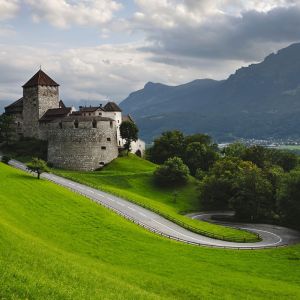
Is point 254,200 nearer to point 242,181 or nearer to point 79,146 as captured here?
point 242,181

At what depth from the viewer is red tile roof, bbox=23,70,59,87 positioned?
424 feet

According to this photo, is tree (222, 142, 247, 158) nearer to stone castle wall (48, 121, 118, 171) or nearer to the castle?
the castle

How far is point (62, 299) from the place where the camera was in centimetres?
2320

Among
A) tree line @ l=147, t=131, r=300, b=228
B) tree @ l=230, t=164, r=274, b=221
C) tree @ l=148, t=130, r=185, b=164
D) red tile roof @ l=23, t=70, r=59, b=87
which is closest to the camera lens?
tree line @ l=147, t=131, r=300, b=228

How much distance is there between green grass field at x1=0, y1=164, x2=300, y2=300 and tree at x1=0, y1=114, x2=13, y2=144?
56927 millimetres

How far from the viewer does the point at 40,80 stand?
12950 cm

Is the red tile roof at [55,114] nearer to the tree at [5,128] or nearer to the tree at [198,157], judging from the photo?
the tree at [5,128]

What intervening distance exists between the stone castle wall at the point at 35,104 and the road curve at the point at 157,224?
1579 inches

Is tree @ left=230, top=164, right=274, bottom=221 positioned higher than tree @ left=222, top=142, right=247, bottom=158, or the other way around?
tree @ left=222, top=142, right=247, bottom=158

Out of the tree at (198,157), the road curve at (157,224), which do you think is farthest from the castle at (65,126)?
the road curve at (157,224)

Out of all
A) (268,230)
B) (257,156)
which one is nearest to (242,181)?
(268,230)

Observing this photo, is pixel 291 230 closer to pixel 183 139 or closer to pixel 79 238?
pixel 79 238

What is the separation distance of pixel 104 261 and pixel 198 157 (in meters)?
91.3

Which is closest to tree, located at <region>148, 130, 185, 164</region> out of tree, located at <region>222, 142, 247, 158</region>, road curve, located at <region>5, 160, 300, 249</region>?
tree, located at <region>222, 142, 247, 158</region>
